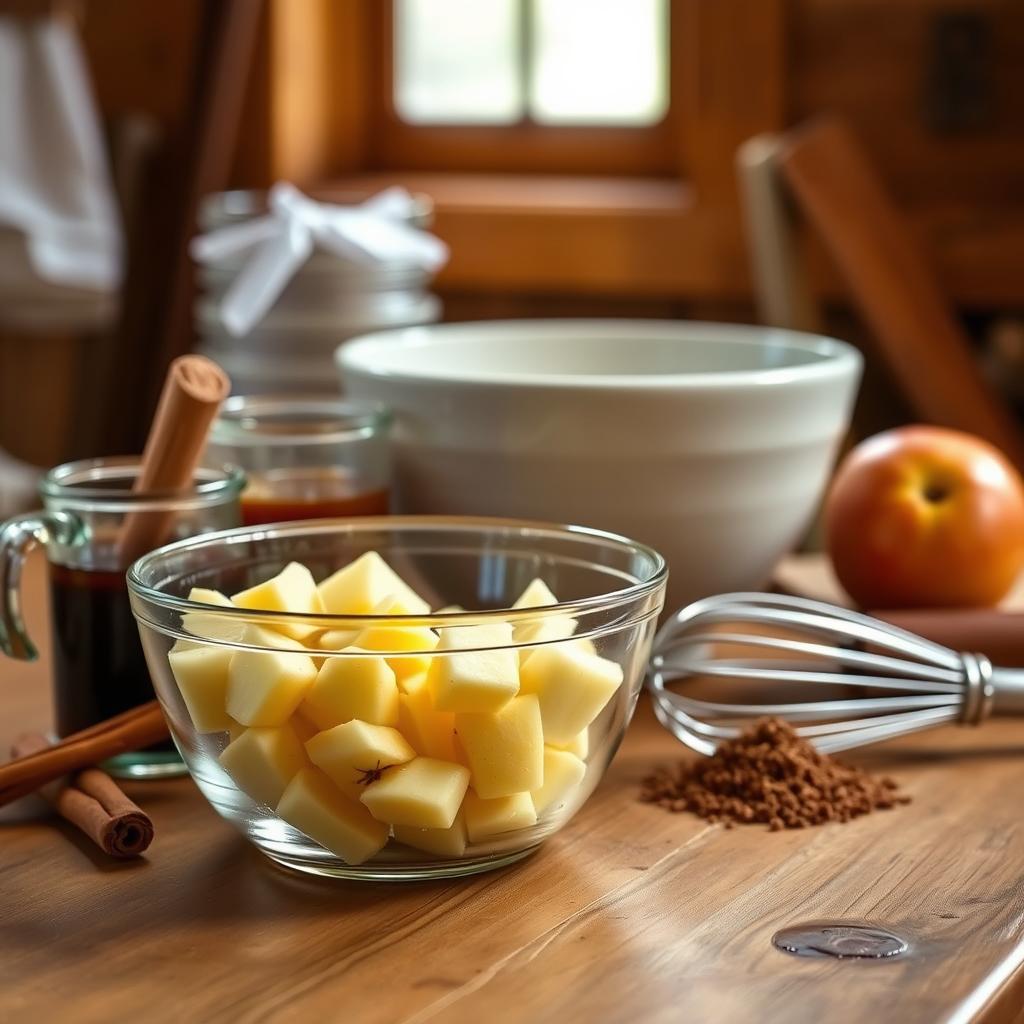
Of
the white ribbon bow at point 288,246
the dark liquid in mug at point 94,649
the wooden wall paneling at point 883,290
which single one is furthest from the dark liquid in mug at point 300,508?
the wooden wall paneling at point 883,290

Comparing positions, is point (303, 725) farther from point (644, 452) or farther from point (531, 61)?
point (531, 61)

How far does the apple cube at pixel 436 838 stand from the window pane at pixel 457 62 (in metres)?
1.57

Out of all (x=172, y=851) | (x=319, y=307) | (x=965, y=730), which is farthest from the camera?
(x=319, y=307)

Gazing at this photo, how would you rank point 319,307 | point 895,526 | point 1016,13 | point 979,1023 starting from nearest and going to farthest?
1. point 979,1023
2. point 895,526
3. point 319,307
4. point 1016,13

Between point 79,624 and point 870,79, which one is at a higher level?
point 870,79

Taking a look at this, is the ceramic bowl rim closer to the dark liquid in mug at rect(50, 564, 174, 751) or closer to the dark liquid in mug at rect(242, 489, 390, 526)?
the dark liquid in mug at rect(242, 489, 390, 526)

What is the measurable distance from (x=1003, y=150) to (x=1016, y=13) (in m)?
0.13

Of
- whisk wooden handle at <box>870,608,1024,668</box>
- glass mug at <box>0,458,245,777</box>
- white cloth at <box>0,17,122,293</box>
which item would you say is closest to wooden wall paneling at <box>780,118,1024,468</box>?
whisk wooden handle at <box>870,608,1024,668</box>

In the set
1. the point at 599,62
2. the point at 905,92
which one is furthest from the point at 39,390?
the point at 905,92

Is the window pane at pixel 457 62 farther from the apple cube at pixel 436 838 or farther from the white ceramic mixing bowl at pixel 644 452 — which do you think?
the apple cube at pixel 436 838

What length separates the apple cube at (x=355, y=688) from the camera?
54 centimetres

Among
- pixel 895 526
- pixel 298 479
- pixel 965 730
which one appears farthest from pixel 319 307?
pixel 965 730

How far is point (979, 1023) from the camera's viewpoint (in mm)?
483

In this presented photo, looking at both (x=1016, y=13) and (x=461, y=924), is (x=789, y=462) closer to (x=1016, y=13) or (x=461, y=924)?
(x=461, y=924)
